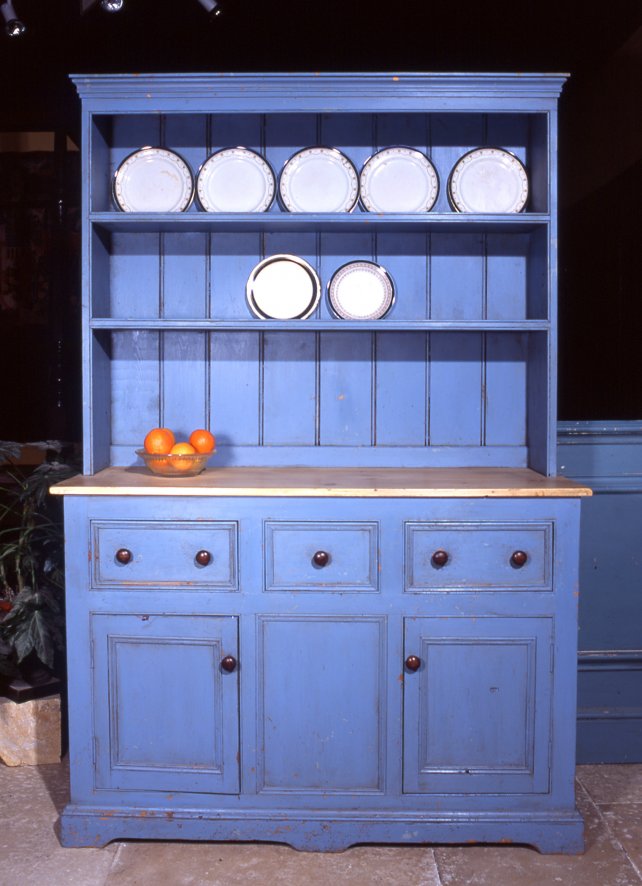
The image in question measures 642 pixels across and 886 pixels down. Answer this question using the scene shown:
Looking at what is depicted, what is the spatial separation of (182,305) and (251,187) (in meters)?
0.45

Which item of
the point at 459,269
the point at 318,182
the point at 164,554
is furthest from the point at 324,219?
the point at 164,554

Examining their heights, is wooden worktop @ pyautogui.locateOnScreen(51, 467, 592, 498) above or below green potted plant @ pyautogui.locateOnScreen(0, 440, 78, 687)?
above

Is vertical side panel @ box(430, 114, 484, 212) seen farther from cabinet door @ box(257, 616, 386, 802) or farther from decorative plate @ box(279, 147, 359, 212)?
cabinet door @ box(257, 616, 386, 802)

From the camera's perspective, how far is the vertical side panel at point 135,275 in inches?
106

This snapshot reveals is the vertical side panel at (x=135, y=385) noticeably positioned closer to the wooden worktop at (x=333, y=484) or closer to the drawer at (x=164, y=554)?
the wooden worktop at (x=333, y=484)

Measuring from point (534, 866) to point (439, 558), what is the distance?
863mm

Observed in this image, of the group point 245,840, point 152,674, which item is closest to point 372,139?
point 152,674

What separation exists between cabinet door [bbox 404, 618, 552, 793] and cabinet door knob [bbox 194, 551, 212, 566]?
58 cm

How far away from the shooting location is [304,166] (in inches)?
102

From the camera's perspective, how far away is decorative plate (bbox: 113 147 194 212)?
8.50 ft

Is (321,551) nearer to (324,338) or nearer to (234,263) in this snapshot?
(324,338)

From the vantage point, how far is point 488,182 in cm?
257

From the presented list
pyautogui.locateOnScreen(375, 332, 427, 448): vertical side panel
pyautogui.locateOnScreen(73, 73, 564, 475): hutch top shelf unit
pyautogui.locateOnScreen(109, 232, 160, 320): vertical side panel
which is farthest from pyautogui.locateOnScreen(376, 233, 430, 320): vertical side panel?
pyautogui.locateOnScreen(109, 232, 160, 320): vertical side panel

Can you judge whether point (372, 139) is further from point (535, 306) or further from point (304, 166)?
point (535, 306)
